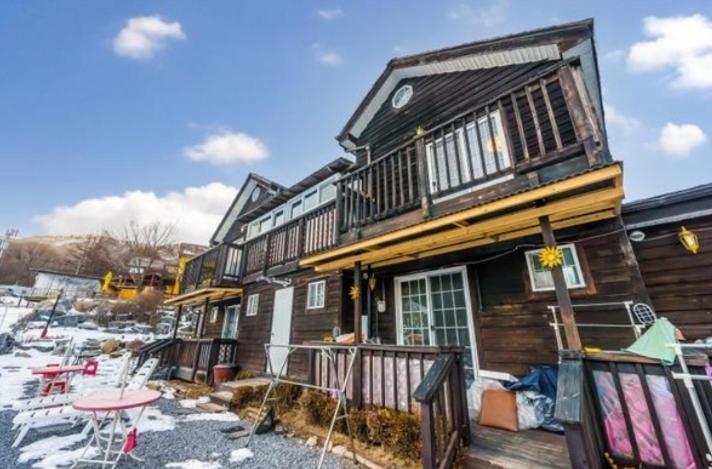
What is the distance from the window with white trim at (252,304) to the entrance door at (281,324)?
136 centimetres

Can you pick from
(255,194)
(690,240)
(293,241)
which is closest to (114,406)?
(293,241)

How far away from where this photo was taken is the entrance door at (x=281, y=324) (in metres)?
7.65

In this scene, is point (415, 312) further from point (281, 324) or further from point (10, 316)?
point (10, 316)

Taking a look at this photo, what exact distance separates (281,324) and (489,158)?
6840mm

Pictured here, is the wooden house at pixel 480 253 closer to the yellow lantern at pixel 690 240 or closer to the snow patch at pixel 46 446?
the yellow lantern at pixel 690 240

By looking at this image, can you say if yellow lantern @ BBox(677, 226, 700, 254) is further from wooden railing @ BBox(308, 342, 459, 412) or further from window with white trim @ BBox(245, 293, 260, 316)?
window with white trim @ BBox(245, 293, 260, 316)

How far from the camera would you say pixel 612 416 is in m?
2.39

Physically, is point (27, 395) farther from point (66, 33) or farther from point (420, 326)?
point (66, 33)

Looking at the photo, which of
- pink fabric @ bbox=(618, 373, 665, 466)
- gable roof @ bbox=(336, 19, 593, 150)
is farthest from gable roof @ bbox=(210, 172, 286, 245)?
pink fabric @ bbox=(618, 373, 665, 466)

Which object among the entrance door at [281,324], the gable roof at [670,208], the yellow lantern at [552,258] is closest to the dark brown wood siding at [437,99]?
the gable roof at [670,208]

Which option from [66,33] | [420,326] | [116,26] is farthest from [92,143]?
[420,326]

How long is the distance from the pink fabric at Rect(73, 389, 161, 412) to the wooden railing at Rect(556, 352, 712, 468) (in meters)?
4.24

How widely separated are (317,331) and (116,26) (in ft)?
39.5

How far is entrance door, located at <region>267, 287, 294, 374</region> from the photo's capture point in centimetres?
765
